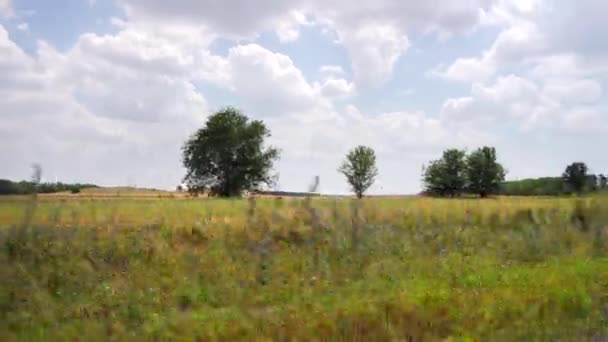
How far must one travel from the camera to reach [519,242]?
20.2 meters

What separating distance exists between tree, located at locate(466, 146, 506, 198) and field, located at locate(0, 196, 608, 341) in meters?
83.1

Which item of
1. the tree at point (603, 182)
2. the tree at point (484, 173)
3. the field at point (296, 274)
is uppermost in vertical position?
the tree at point (484, 173)

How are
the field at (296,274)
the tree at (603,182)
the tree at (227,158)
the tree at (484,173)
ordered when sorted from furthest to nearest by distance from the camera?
the tree at (484,173)
the tree at (227,158)
the tree at (603,182)
the field at (296,274)

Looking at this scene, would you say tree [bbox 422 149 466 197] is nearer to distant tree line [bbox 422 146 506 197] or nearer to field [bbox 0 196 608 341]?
distant tree line [bbox 422 146 506 197]

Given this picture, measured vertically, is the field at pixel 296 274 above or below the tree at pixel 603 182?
below

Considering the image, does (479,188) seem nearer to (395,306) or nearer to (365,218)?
(365,218)

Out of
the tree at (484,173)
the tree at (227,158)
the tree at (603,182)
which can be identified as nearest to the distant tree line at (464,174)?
the tree at (484,173)

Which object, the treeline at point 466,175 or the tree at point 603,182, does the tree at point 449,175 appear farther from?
the tree at point 603,182

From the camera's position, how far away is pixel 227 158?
68625 millimetres

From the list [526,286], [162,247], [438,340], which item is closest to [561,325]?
[438,340]

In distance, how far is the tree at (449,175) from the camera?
108m

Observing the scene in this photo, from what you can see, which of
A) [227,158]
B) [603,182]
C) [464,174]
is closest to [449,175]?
[464,174]

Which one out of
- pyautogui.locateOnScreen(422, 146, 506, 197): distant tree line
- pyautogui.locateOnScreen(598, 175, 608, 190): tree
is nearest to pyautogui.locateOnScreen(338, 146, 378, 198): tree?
pyautogui.locateOnScreen(422, 146, 506, 197): distant tree line

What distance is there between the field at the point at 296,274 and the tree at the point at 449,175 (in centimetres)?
8519
